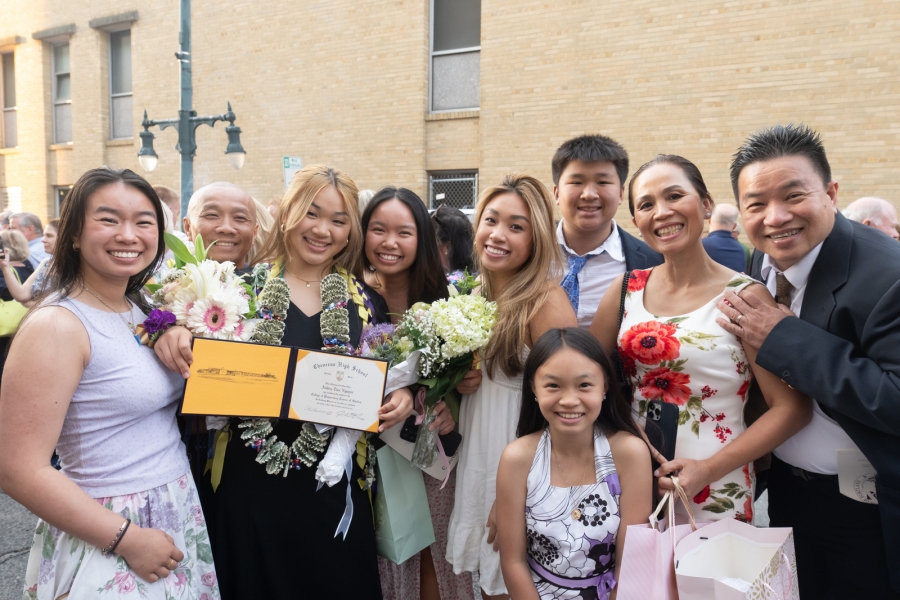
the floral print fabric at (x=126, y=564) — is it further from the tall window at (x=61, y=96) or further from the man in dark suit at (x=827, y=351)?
the tall window at (x=61, y=96)

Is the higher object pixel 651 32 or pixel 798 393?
pixel 651 32

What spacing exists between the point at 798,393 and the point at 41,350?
8.28ft

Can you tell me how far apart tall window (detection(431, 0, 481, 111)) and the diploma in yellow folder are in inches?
389

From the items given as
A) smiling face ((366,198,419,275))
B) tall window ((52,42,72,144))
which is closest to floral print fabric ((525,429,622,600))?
smiling face ((366,198,419,275))

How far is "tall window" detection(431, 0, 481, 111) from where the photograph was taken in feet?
37.1

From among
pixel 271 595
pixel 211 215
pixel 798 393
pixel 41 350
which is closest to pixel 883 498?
pixel 798 393

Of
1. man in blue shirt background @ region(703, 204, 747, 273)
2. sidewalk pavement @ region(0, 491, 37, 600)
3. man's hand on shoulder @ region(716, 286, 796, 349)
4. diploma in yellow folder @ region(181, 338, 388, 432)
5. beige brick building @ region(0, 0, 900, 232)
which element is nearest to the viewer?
man's hand on shoulder @ region(716, 286, 796, 349)

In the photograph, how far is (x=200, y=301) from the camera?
88.2 inches

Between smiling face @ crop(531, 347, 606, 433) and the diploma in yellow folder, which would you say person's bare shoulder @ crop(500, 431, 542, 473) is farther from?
the diploma in yellow folder

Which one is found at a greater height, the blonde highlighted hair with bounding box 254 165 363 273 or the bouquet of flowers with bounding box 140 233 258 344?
the blonde highlighted hair with bounding box 254 165 363 273

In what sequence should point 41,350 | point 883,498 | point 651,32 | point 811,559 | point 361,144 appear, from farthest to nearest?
point 361,144 < point 651,32 < point 811,559 < point 883,498 < point 41,350

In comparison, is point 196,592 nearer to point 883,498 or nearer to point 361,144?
point 883,498

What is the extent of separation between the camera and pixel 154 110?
1378 cm

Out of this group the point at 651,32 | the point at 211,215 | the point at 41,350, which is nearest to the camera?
the point at 41,350
